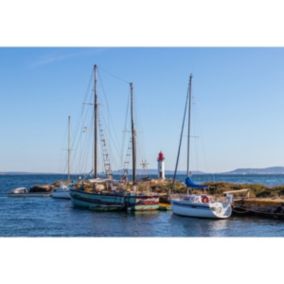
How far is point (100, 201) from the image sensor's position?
31.4 m

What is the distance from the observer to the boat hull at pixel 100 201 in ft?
99.5

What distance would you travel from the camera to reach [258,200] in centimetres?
2717

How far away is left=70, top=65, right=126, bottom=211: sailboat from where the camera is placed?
30578 mm

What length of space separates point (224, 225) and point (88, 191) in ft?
42.9

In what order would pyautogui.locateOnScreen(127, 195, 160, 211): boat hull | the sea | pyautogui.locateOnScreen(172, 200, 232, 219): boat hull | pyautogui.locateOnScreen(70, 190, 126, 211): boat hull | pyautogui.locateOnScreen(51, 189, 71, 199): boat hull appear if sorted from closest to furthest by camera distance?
the sea, pyautogui.locateOnScreen(172, 200, 232, 219): boat hull, pyautogui.locateOnScreen(127, 195, 160, 211): boat hull, pyautogui.locateOnScreen(70, 190, 126, 211): boat hull, pyautogui.locateOnScreen(51, 189, 71, 199): boat hull

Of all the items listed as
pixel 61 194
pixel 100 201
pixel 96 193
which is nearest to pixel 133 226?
pixel 100 201

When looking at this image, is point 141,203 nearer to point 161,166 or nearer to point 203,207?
point 203,207

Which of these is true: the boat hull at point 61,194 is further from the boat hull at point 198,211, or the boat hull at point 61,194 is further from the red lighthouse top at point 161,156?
the boat hull at point 198,211

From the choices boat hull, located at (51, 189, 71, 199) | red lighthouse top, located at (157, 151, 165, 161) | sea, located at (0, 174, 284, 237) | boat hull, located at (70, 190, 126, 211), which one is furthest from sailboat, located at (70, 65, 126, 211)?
red lighthouse top, located at (157, 151, 165, 161)

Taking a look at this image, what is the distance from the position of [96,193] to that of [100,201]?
0.77 meters

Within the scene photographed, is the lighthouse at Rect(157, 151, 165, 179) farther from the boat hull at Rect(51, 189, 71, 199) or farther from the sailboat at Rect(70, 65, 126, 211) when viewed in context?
the sailboat at Rect(70, 65, 126, 211)
